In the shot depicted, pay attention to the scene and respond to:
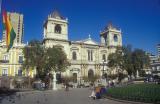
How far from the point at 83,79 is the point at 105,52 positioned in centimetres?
1339

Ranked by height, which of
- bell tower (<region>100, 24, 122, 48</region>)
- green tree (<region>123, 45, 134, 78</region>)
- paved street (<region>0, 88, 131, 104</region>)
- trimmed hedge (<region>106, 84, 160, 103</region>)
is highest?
bell tower (<region>100, 24, 122, 48</region>)

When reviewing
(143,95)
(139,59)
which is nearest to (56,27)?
(139,59)

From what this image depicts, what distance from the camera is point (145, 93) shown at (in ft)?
58.6

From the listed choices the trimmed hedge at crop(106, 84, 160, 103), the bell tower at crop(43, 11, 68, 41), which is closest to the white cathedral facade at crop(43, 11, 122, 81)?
the bell tower at crop(43, 11, 68, 41)

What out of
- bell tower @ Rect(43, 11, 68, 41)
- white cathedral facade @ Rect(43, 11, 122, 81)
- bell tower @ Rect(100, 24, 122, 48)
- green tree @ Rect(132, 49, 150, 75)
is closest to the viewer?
green tree @ Rect(132, 49, 150, 75)

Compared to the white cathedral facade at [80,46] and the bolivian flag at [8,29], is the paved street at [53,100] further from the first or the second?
the white cathedral facade at [80,46]

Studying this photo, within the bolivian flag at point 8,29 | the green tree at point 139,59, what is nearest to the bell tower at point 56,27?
the green tree at point 139,59

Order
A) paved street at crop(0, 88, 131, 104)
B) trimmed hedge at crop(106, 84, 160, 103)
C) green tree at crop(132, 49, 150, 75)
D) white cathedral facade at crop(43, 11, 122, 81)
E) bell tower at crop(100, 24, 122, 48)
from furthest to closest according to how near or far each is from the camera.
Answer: bell tower at crop(100, 24, 122, 48), white cathedral facade at crop(43, 11, 122, 81), green tree at crop(132, 49, 150, 75), paved street at crop(0, 88, 131, 104), trimmed hedge at crop(106, 84, 160, 103)

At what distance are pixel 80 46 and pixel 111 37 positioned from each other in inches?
440

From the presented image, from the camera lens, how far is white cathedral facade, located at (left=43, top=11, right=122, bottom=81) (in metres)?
62.2

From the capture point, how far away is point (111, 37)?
73562mm

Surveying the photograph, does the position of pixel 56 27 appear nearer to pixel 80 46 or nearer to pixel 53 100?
pixel 80 46

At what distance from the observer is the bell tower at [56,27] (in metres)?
61.7

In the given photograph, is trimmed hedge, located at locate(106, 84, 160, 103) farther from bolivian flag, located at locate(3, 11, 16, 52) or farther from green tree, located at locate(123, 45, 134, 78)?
green tree, located at locate(123, 45, 134, 78)
